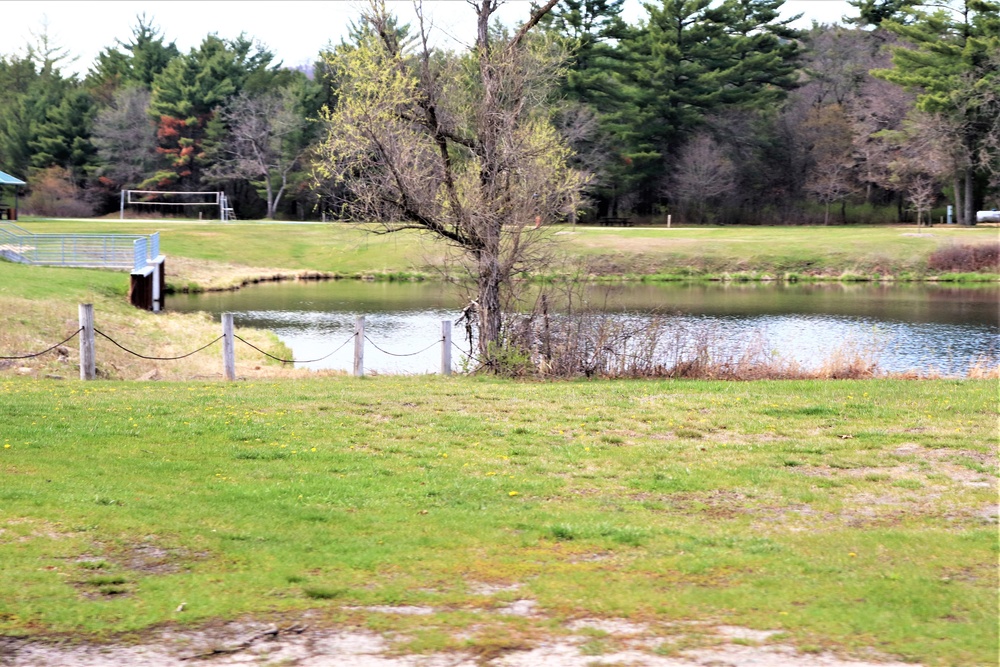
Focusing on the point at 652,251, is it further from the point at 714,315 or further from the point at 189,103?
the point at 189,103

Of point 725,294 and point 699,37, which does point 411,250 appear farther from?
point 699,37

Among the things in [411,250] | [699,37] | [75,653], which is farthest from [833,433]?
[699,37]

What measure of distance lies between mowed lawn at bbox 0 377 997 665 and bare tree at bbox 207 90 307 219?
64647 millimetres

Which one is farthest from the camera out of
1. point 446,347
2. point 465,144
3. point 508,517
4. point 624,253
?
point 624,253

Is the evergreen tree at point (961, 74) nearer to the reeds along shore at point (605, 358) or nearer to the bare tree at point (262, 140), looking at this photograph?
the bare tree at point (262, 140)

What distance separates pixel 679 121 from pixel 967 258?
87.2ft

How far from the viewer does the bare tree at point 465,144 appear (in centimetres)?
1953

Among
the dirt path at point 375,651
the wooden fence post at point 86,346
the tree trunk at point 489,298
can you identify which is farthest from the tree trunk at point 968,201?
the dirt path at point 375,651

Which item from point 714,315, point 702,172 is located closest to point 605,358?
point 714,315

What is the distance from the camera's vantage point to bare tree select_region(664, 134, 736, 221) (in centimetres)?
7188

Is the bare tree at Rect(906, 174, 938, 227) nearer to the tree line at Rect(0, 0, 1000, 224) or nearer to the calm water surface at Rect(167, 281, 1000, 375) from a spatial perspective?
the tree line at Rect(0, 0, 1000, 224)

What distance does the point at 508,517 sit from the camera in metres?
8.45

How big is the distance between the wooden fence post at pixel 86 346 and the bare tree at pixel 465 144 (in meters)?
5.19

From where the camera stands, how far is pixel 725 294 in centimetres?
4541
